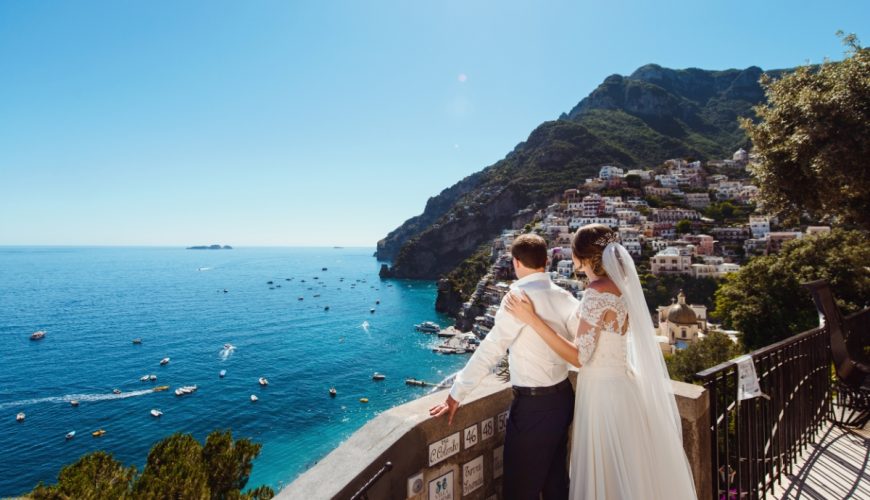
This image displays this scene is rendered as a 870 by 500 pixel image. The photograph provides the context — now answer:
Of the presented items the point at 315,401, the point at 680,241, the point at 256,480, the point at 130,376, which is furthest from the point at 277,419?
the point at 680,241

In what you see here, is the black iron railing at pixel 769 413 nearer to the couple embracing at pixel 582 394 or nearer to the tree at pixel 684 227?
the couple embracing at pixel 582 394

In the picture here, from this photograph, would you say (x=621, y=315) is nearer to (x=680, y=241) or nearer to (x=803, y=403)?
(x=803, y=403)

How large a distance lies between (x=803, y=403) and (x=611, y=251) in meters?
3.51

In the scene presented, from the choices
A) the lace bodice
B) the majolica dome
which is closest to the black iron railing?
the lace bodice

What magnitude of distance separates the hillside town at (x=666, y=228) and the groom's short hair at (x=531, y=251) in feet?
116

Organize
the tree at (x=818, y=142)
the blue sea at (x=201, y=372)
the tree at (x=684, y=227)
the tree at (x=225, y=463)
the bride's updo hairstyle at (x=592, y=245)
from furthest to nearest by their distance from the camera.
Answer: the tree at (x=684, y=227) < the blue sea at (x=201, y=372) < the tree at (x=225, y=463) < the tree at (x=818, y=142) < the bride's updo hairstyle at (x=592, y=245)

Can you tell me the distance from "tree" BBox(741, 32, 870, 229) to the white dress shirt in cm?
623

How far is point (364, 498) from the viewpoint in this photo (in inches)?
73.5

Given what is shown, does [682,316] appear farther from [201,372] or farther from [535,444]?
[201,372]

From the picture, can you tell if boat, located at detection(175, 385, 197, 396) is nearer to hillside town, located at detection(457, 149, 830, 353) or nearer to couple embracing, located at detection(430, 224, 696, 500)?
hillside town, located at detection(457, 149, 830, 353)

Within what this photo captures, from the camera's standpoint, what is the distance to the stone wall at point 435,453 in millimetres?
1873

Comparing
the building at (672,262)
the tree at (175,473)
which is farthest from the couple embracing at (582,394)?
the building at (672,262)

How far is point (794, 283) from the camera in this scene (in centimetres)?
1877

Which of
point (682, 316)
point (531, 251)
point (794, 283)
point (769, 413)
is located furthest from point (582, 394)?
point (682, 316)
